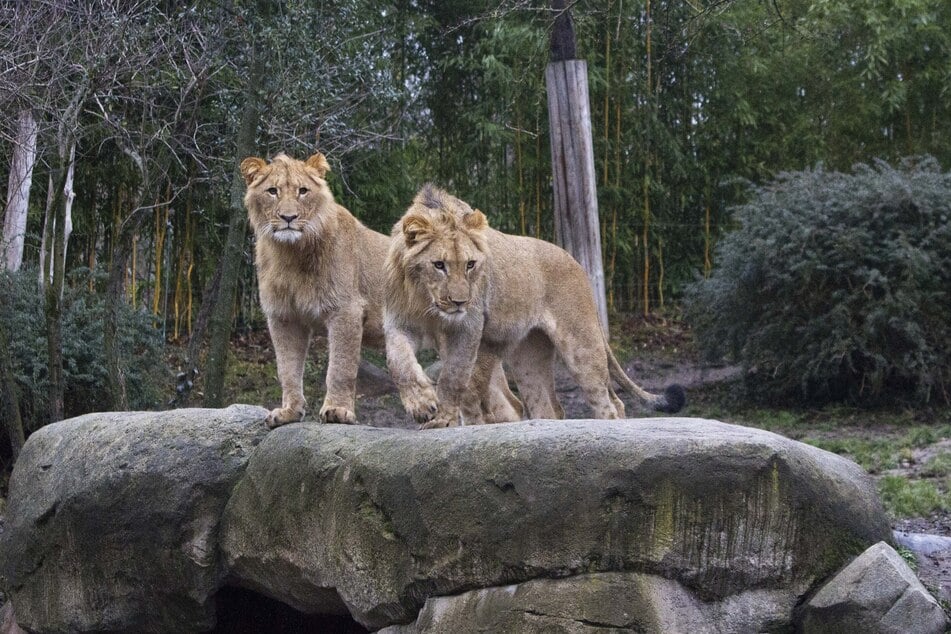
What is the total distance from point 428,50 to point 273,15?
18.1ft

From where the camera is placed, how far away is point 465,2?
44.2ft

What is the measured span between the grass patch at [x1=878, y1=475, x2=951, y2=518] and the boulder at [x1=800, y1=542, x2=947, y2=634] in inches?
105

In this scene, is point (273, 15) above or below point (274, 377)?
above

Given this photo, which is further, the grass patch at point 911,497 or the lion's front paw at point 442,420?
the grass patch at point 911,497

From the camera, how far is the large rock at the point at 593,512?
4.35m

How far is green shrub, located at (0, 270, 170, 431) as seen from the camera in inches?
344

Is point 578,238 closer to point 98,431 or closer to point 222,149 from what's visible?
point 222,149

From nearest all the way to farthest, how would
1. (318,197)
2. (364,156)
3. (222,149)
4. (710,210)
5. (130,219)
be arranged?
(318,197) → (130,219) → (222,149) → (364,156) → (710,210)

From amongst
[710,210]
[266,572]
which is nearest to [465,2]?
[710,210]

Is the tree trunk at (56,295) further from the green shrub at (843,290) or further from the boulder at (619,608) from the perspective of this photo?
the green shrub at (843,290)

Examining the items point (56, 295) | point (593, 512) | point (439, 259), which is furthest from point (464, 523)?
point (56, 295)

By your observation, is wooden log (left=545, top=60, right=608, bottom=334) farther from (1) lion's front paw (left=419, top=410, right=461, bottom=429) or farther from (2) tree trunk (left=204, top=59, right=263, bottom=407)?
(1) lion's front paw (left=419, top=410, right=461, bottom=429)

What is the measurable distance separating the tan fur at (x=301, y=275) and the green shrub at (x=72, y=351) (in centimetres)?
→ 322

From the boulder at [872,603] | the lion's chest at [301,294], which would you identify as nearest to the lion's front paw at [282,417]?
the lion's chest at [301,294]
